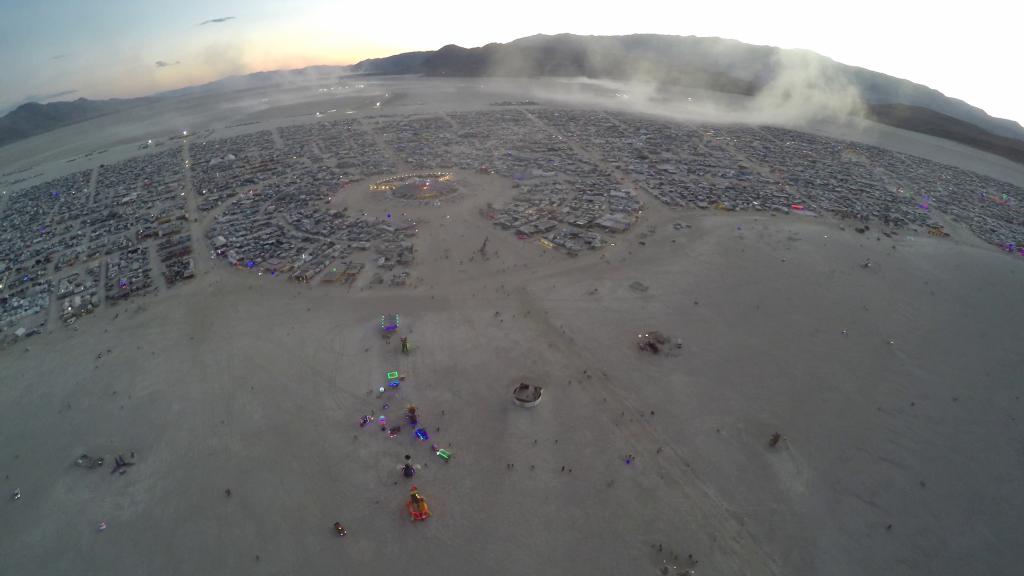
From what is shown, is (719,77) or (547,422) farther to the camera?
(719,77)

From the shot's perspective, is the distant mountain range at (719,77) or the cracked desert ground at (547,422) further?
the distant mountain range at (719,77)

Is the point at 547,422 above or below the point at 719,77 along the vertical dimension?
below

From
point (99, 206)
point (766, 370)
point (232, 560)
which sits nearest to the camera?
point (232, 560)

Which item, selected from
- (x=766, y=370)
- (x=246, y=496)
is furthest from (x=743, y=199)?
(x=246, y=496)

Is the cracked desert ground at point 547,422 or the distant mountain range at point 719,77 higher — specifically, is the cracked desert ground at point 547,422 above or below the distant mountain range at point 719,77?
below

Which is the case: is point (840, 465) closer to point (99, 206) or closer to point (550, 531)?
point (550, 531)

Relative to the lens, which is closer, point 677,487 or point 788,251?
point 677,487

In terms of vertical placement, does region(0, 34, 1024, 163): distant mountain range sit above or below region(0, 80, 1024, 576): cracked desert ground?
above

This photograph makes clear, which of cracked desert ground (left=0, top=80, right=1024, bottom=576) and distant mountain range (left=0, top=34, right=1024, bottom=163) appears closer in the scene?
cracked desert ground (left=0, top=80, right=1024, bottom=576)
